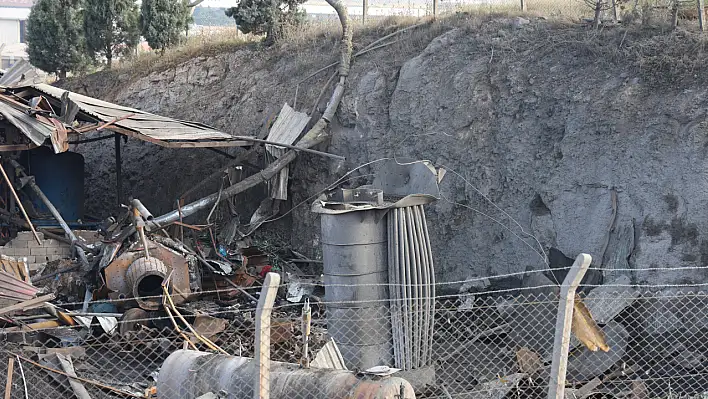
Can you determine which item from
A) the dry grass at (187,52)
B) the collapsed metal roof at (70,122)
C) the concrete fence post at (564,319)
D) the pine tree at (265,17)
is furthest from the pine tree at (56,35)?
the concrete fence post at (564,319)

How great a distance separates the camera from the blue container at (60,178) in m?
15.7

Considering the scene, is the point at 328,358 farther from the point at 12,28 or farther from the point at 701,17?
the point at 12,28

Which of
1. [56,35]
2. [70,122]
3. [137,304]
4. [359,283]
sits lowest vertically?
[137,304]

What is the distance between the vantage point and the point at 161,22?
66.7 ft

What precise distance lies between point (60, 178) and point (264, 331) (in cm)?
1166

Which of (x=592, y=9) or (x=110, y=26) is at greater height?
(x=592, y=9)

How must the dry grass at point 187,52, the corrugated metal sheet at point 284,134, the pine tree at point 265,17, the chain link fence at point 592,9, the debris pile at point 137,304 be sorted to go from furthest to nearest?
the dry grass at point 187,52 < the pine tree at point 265,17 < the corrugated metal sheet at point 284,134 < the chain link fence at point 592,9 < the debris pile at point 137,304

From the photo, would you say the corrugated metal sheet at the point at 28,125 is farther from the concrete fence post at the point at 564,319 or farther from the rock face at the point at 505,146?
the concrete fence post at the point at 564,319

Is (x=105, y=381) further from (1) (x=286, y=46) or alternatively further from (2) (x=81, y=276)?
(1) (x=286, y=46)

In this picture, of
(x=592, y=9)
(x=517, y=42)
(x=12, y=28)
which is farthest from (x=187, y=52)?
(x=12, y=28)

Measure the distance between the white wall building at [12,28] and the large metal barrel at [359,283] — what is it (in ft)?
157

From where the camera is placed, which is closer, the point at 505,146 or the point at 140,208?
the point at 140,208

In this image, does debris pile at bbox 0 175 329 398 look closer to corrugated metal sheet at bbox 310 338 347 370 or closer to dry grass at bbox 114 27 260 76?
corrugated metal sheet at bbox 310 338 347 370

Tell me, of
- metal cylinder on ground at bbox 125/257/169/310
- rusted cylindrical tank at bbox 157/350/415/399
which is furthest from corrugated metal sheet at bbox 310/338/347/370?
metal cylinder on ground at bbox 125/257/169/310
